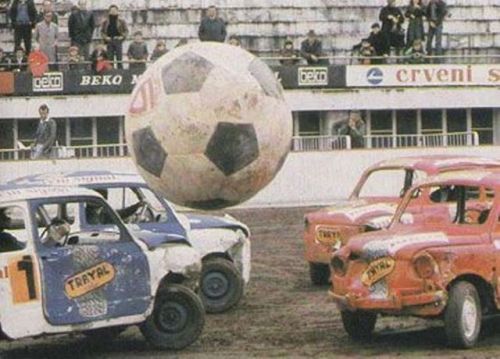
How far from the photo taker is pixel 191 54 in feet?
30.0

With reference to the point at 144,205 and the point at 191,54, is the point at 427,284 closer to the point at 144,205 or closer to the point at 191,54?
the point at 144,205

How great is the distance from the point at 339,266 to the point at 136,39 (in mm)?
19694

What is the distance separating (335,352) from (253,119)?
18.6ft

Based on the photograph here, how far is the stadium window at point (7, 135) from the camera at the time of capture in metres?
33.4

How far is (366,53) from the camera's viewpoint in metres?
35.0

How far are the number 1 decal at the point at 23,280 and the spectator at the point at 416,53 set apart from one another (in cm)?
2212

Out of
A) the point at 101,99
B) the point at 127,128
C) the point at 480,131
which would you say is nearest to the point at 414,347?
the point at 127,128

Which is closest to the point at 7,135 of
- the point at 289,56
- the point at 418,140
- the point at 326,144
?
the point at 289,56

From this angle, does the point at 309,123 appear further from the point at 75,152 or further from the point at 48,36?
the point at 48,36

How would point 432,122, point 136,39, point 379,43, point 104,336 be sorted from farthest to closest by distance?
point 432,122, point 379,43, point 136,39, point 104,336

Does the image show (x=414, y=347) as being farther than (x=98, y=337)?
No

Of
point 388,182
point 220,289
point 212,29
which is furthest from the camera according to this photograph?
point 212,29

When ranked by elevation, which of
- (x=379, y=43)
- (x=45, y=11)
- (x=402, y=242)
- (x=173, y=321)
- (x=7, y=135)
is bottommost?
(x=173, y=321)

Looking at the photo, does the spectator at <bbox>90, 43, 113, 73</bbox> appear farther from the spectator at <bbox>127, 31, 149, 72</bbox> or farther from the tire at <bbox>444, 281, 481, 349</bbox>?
the tire at <bbox>444, 281, 481, 349</bbox>
